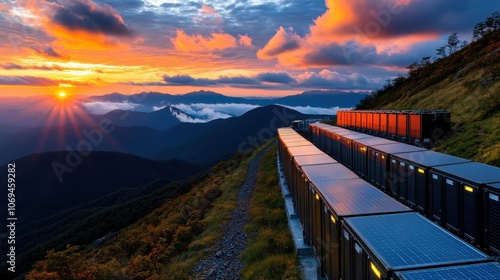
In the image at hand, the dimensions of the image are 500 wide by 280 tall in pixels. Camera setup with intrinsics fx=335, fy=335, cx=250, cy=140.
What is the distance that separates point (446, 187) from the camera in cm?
1023

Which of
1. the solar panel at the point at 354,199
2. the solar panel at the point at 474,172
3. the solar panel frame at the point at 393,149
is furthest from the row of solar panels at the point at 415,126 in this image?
the solar panel at the point at 354,199

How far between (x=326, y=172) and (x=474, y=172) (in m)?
4.55

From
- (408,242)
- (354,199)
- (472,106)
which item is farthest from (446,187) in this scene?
(472,106)

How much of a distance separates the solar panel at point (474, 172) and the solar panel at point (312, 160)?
4.95m

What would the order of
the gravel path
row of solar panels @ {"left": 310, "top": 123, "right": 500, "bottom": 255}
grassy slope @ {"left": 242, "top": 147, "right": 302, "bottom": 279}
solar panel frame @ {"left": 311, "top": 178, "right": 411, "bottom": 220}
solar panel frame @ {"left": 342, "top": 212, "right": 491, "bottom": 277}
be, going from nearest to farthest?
solar panel frame @ {"left": 342, "top": 212, "right": 491, "bottom": 277} → solar panel frame @ {"left": 311, "top": 178, "right": 411, "bottom": 220} → row of solar panels @ {"left": 310, "top": 123, "right": 500, "bottom": 255} → grassy slope @ {"left": 242, "top": 147, "right": 302, "bottom": 279} → the gravel path

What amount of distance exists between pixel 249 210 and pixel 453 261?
17066mm

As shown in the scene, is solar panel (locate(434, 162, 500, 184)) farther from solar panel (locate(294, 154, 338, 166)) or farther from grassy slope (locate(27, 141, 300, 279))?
grassy slope (locate(27, 141, 300, 279))

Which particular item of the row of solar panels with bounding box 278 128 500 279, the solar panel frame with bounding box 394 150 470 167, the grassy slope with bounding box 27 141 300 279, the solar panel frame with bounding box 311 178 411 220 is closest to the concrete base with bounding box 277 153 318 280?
the grassy slope with bounding box 27 141 300 279

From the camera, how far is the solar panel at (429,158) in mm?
11800

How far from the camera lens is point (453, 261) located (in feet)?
16.6

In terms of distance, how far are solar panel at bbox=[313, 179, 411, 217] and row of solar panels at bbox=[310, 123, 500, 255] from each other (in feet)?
7.71

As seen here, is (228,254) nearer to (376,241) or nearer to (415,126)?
(376,241)

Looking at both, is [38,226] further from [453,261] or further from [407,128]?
[453,261]

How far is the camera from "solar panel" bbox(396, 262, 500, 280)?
15.2ft
